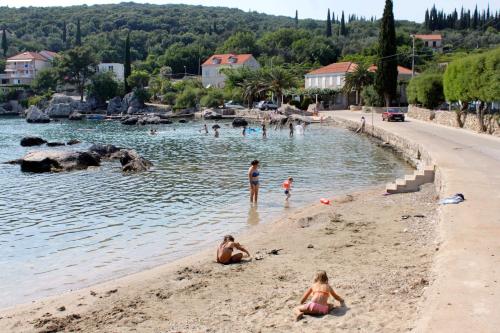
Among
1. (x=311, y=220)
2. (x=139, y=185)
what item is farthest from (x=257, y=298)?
(x=139, y=185)

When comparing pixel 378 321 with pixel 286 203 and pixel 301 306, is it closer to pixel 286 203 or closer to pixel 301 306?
pixel 301 306

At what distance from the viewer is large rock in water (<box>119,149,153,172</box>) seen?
3269 cm

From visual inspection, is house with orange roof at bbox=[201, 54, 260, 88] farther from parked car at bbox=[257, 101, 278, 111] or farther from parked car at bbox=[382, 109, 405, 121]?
parked car at bbox=[382, 109, 405, 121]

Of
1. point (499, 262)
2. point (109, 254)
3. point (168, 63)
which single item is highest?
point (168, 63)

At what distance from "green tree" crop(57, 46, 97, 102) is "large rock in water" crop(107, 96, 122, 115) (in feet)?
28.0

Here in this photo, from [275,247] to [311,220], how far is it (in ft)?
11.2

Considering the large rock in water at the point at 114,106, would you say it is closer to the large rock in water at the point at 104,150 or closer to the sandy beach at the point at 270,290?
the large rock in water at the point at 104,150

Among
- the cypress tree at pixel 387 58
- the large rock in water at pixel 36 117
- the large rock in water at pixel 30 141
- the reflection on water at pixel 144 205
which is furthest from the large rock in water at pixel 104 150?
the large rock in water at pixel 36 117

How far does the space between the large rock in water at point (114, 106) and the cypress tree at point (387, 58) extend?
55.5 m

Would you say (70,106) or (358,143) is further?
(70,106)

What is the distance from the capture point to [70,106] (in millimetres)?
108125

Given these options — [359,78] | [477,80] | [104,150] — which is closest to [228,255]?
[104,150]

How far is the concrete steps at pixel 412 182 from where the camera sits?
22109 millimetres

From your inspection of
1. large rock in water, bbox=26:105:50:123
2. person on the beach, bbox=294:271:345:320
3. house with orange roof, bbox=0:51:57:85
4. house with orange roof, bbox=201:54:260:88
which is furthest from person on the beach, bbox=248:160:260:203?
house with orange roof, bbox=0:51:57:85
